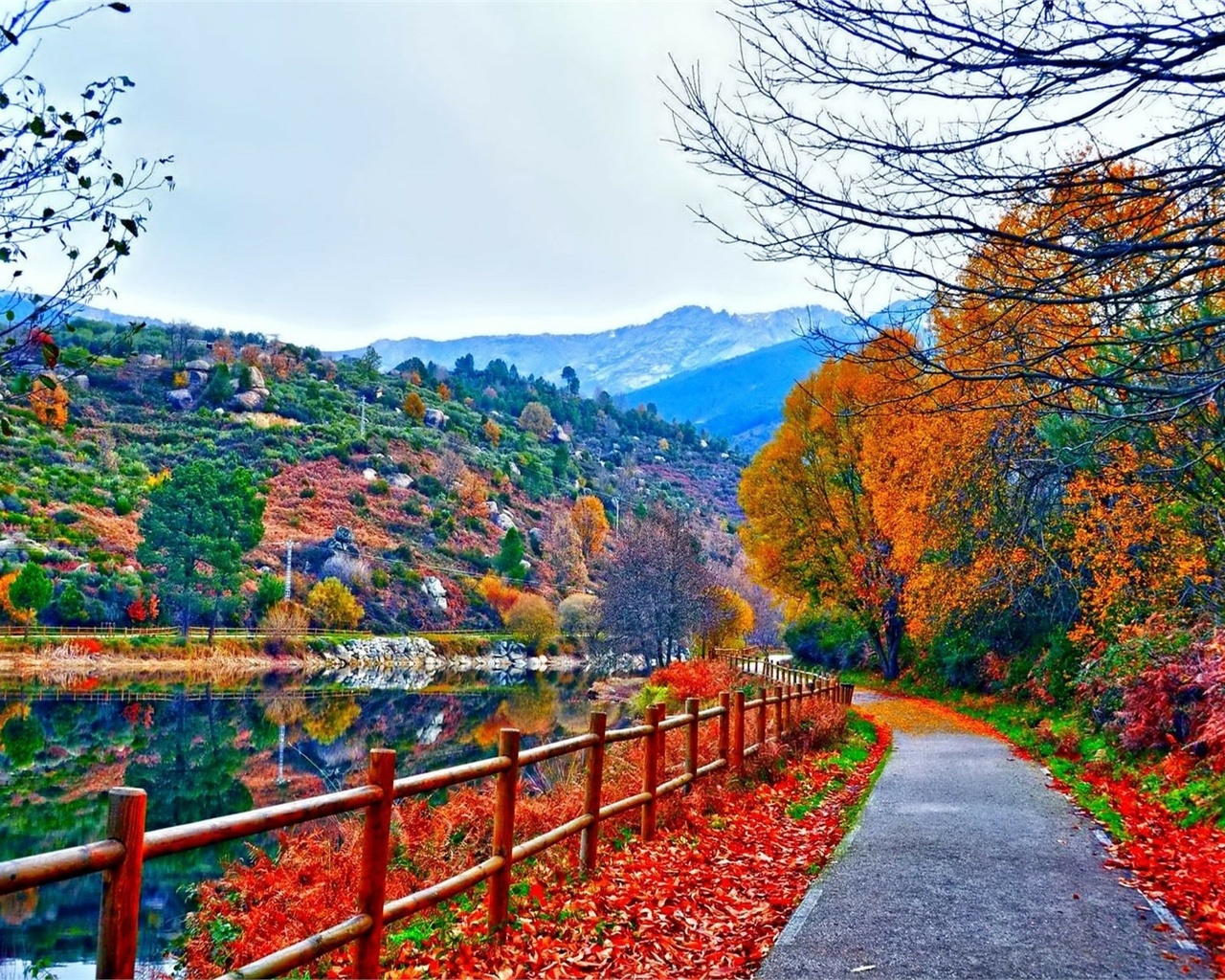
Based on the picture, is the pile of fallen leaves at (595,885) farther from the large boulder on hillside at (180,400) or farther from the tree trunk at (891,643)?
the large boulder on hillside at (180,400)

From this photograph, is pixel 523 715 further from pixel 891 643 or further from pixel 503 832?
pixel 503 832

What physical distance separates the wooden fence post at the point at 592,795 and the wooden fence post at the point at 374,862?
9.47ft

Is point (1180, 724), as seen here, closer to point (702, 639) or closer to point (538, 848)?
point (538, 848)

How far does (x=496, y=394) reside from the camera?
143 meters

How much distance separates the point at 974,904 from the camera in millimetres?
7172

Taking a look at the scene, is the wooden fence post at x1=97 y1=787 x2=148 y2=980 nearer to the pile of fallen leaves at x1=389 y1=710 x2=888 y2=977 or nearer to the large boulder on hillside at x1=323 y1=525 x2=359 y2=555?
the pile of fallen leaves at x1=389 y1=710 x2=888 y2=977

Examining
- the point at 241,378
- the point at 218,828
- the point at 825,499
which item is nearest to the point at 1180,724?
the point at 218,828

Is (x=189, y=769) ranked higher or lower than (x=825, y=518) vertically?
lower

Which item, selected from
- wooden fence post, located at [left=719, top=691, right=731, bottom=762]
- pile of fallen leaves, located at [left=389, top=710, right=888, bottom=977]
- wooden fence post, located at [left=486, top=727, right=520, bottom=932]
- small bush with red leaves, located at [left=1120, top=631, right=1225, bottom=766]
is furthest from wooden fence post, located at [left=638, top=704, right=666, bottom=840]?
small bush with red leaves, located at [left=1120, top=631, right=1225, bottom=766]

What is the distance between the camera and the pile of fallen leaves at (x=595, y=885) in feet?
20.6

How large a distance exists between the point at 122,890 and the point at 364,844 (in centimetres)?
172

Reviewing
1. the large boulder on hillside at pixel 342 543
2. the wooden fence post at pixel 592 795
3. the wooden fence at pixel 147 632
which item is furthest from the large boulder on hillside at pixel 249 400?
the wooden fence post at pixel 592 795

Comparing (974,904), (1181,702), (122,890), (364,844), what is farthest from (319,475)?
(122,890)

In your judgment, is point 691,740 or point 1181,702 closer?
point 691,740
